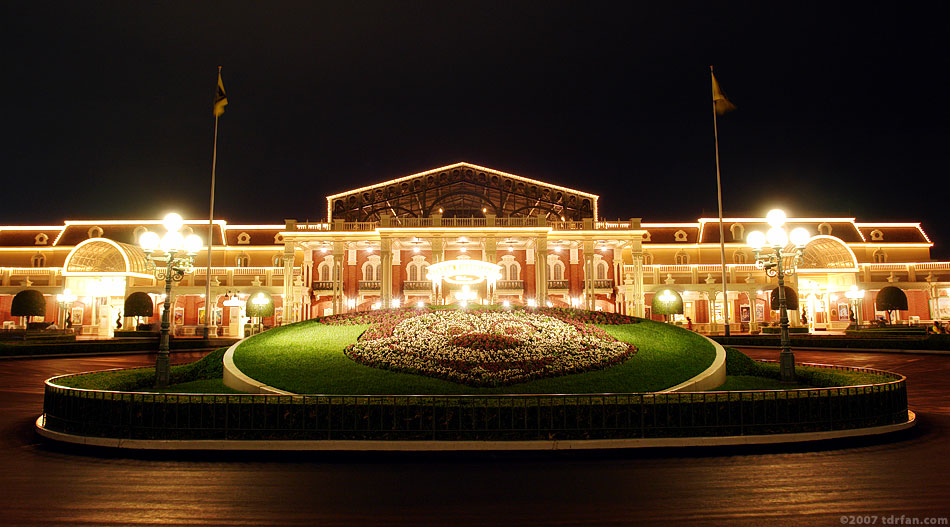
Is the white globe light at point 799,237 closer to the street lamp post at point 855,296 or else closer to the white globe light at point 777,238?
the white globe light at point 777,238

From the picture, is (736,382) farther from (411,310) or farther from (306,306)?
(306,306)

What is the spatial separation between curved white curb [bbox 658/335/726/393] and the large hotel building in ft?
92.6

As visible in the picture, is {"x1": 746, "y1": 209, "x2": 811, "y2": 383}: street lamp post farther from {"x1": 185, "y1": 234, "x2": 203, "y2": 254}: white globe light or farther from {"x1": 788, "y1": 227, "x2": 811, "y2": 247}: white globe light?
{"x1": 185, "y1": 234, "x2": 203, "y2": 254}: white globe light

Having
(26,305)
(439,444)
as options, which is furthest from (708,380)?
(26,305)

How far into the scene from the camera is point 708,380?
47.0 ft

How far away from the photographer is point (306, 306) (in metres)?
49.0

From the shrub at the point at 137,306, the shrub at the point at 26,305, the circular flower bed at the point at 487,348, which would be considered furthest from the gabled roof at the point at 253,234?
the circular flower bed at the point at 487,348

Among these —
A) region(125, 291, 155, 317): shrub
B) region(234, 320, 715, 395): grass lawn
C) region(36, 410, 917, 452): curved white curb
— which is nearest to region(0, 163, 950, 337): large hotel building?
region(125, 291, 155, 317): shrub

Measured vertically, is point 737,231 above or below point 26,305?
above

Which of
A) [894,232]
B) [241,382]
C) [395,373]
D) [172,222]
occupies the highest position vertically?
[894,232]

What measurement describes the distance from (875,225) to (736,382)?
172ft

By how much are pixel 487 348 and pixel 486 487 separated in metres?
7.57

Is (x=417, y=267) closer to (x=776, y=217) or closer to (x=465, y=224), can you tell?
(x=465, y=224)

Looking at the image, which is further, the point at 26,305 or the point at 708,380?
the point at 26,305
